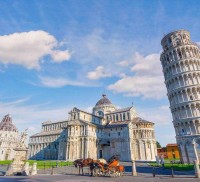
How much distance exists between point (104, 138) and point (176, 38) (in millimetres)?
46971

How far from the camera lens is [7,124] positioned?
401 feet

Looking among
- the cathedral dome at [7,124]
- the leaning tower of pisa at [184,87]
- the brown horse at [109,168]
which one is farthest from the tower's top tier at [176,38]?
the cathedral dome at [7,124]

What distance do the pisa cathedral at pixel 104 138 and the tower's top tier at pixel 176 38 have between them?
107 feet

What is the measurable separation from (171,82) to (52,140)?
5972 centimetres

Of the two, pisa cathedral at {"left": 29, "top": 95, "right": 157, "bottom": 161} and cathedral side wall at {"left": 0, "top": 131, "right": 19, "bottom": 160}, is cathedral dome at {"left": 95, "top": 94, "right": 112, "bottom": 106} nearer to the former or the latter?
pisa cathedral at {"left": 29, "top": 95, "right": 157, "bottom": 161}

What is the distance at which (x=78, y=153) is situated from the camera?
62.2 m

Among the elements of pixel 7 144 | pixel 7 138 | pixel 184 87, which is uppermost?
pixel 184 87

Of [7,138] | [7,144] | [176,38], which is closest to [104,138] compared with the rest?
[176,38]

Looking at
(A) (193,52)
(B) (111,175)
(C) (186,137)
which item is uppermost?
(A) (193,52)

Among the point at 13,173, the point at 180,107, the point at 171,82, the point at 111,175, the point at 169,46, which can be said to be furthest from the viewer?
the point at 169,46

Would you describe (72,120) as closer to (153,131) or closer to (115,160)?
(153,131)

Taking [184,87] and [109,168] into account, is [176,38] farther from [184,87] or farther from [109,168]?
[109,168]

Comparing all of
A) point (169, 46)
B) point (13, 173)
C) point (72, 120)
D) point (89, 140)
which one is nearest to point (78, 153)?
point (89, 140)

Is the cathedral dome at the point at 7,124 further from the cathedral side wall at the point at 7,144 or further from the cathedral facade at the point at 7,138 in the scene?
the cathedral side wall at the point at 7,144
